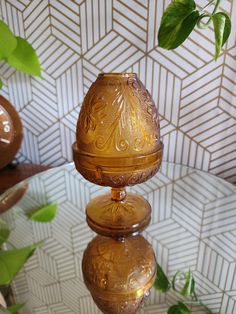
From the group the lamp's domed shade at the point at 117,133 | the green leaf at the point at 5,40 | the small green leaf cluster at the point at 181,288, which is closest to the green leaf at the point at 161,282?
the small green leaf cluster at the point at 181,288

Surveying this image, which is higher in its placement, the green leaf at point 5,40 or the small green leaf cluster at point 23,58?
the green leaf at point 5,40

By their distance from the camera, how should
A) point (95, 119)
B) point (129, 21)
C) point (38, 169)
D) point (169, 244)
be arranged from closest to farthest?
point (95, 119) < point (169, 244) < point (129, 21) < point (38, 169)

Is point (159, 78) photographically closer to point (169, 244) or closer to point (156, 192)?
point (156, 192)

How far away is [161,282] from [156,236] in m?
0.11

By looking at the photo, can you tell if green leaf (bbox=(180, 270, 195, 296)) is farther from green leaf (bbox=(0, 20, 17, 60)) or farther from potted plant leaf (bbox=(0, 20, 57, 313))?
green leaf (bbox=(0, 20, 17, 60))

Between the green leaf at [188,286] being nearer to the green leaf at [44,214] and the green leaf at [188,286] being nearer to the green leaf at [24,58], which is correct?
the green leaf at [44,214]

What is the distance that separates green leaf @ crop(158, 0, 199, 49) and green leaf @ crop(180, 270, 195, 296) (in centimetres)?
37

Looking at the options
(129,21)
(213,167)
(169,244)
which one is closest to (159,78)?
(129,21)

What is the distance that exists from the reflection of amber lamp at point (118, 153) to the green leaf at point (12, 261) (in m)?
0.10

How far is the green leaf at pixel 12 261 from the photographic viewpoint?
0.40 meters

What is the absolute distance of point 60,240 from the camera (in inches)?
19.6

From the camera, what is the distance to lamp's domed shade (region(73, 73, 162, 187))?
35cm

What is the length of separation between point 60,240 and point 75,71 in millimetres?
408

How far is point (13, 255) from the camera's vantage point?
0.45m
